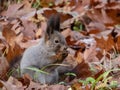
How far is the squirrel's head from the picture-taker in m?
5.57

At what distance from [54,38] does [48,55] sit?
190mm

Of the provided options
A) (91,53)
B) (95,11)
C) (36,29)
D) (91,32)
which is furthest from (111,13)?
(91,53)

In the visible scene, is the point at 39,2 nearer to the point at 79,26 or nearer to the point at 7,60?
the point at 79,26

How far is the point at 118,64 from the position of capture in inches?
231

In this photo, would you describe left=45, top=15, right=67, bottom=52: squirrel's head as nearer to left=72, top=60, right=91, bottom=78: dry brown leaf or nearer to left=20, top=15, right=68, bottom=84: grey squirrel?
left=20, top=15, right=68, bottom=84: grey squirrel

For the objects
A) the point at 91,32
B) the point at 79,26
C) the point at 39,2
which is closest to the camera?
the point at 91,32

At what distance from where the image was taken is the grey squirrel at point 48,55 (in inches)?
221

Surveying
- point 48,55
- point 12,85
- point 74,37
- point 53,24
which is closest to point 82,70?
point 48,55

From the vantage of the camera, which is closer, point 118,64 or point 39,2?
point 118,64

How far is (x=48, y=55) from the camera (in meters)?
5.69

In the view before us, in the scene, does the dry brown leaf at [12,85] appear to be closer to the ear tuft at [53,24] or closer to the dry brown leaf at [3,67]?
the dry brown leaf at [3,67]

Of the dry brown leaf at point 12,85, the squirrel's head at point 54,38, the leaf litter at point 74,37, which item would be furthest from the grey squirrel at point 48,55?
the dry brown leaf at point 12,85

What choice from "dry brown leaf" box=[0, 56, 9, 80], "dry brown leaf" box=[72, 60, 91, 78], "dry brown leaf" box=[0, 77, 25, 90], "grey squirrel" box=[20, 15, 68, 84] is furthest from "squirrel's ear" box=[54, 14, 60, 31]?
"dry brown leaf" box=[0, 77, 25, 90]

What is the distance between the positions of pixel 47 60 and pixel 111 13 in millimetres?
2744
